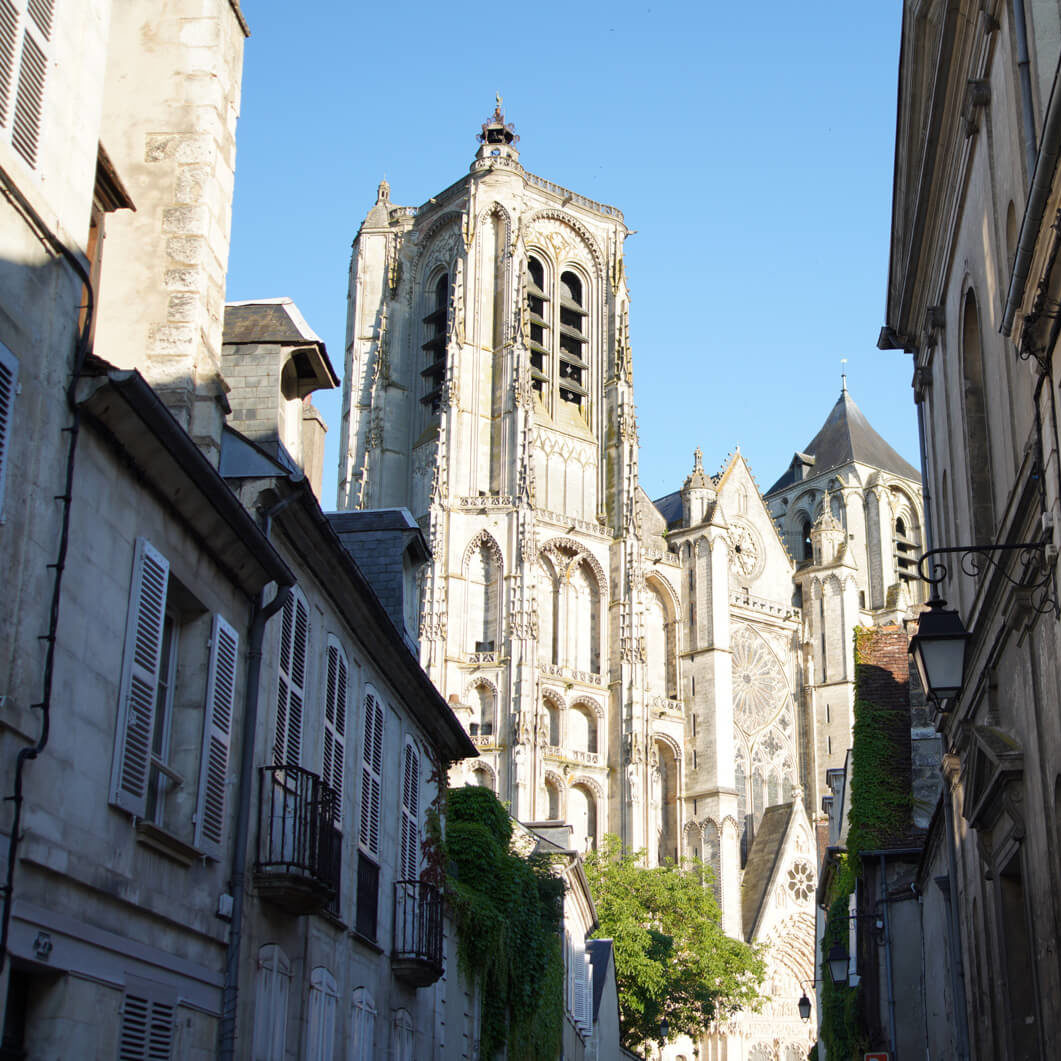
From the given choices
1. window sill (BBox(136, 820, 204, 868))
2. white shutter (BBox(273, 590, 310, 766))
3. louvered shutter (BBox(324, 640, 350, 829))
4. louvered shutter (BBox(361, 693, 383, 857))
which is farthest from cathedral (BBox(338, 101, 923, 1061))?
window sill (BBox(136, 820, 204, 868))

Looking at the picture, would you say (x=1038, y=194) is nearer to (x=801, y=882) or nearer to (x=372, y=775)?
(x=372, y=775)

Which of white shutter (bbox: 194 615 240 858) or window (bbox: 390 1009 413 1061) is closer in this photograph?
white shutter (bbox: 194 615 240 858)

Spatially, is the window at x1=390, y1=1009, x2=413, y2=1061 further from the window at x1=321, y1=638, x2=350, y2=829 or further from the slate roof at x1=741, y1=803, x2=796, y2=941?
the slate roof at x1=741, y1=803, x2=796, y2=941

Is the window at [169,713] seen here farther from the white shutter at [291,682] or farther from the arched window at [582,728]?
the arched window at [582,728]

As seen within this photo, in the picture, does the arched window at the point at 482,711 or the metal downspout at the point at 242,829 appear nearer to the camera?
the metal downspout at the point at 242,829

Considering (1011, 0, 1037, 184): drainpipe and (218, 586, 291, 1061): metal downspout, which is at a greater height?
(1011, 0, 1037, 184): drainpipe

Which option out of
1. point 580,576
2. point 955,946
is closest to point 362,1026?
point 955,946

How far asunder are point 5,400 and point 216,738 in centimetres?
375

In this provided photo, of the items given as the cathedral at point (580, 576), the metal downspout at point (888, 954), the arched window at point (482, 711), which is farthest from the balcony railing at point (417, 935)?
the arched window at point (482, 711)

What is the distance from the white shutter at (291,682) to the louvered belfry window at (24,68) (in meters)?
5.01

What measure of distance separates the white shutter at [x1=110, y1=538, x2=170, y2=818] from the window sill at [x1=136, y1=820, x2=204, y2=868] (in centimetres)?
11

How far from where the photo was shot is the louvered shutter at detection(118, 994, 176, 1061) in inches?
350

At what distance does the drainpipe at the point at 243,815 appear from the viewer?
10.6 m

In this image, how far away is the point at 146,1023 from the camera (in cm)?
918
